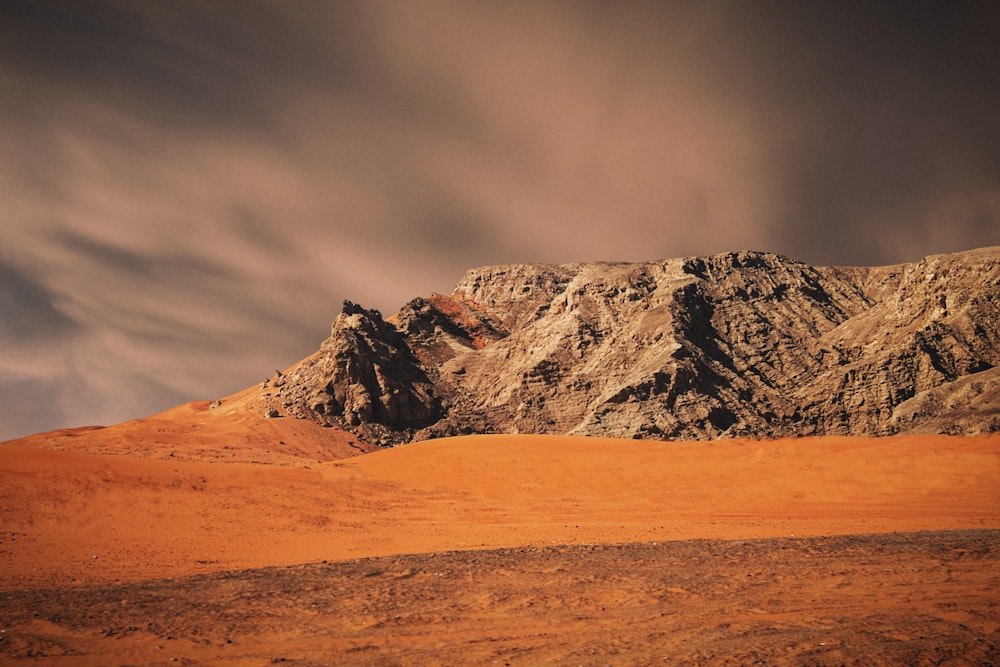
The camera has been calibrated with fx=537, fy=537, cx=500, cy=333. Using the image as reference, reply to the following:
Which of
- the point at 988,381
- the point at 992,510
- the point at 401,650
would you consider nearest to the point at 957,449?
the point at 992,510

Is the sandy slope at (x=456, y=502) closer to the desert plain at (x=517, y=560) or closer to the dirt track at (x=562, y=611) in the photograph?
the desert plain at (x=517, y=560)

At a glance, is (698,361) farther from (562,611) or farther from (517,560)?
(562,611)

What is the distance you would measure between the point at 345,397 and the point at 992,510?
46364mm

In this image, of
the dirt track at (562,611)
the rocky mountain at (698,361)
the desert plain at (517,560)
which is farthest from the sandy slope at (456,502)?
the rocky mountain at (698,361)

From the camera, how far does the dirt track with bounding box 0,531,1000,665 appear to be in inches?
279

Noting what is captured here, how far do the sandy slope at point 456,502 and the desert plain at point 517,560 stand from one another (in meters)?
0.13

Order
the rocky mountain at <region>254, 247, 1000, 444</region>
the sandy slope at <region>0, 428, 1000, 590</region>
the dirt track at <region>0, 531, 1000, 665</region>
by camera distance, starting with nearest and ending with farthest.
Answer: the dirt track at <region>0, 531, 1000, 665</region>, the sandy slope at <region>0, 428, 1000, 590</region>, the rocky mountain at <region>254, 247, 1000, 444</region>

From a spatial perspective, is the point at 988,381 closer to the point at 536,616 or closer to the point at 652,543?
the point at 652,543


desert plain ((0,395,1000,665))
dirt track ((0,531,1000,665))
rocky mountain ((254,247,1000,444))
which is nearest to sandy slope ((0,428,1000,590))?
desert plain ((0,395,1000,665))

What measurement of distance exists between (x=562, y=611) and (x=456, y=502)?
13656 millimetres

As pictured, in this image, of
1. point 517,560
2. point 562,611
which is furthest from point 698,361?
point 562,611

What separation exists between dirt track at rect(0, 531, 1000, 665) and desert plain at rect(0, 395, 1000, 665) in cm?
5

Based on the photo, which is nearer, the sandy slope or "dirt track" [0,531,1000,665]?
"dirt track" [0,531,1000,665]

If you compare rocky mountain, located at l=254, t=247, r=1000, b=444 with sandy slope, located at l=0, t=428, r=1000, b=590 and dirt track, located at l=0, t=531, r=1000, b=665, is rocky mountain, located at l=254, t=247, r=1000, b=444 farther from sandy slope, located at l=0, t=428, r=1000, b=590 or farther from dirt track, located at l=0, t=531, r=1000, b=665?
dirt track, located at l=0, t=531, r=1000, b=665
